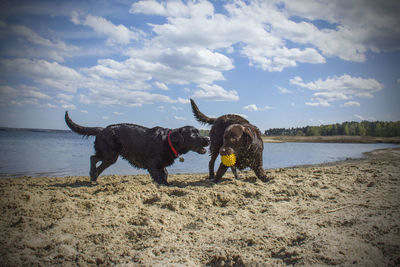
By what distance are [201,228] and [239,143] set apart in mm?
2445

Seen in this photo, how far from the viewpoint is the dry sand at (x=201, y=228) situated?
7.01 feet

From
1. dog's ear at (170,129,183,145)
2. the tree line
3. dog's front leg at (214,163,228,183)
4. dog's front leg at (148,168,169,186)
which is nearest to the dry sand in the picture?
dog's front leg at (148,168,169,186)

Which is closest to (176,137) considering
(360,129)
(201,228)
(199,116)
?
(199,116)

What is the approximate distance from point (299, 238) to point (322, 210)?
0.98m

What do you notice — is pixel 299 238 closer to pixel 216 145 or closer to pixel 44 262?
pixel 44 262

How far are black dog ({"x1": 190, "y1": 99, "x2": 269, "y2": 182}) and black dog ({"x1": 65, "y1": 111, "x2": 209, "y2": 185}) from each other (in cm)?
59

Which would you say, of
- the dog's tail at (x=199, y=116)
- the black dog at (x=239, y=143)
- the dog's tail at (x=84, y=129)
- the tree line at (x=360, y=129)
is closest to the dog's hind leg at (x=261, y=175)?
the black dog at (x=239, y=143)

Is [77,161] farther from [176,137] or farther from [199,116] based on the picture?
[176,137]

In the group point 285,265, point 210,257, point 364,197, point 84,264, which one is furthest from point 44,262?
point 364,197

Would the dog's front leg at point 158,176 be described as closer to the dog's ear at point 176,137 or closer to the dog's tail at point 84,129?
the dog's ear at point 176,137

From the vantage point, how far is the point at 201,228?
2.81m

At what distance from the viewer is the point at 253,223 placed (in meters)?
2.89

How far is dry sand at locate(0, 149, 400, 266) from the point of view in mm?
2137

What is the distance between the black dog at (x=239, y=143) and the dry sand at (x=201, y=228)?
1.16 metres
